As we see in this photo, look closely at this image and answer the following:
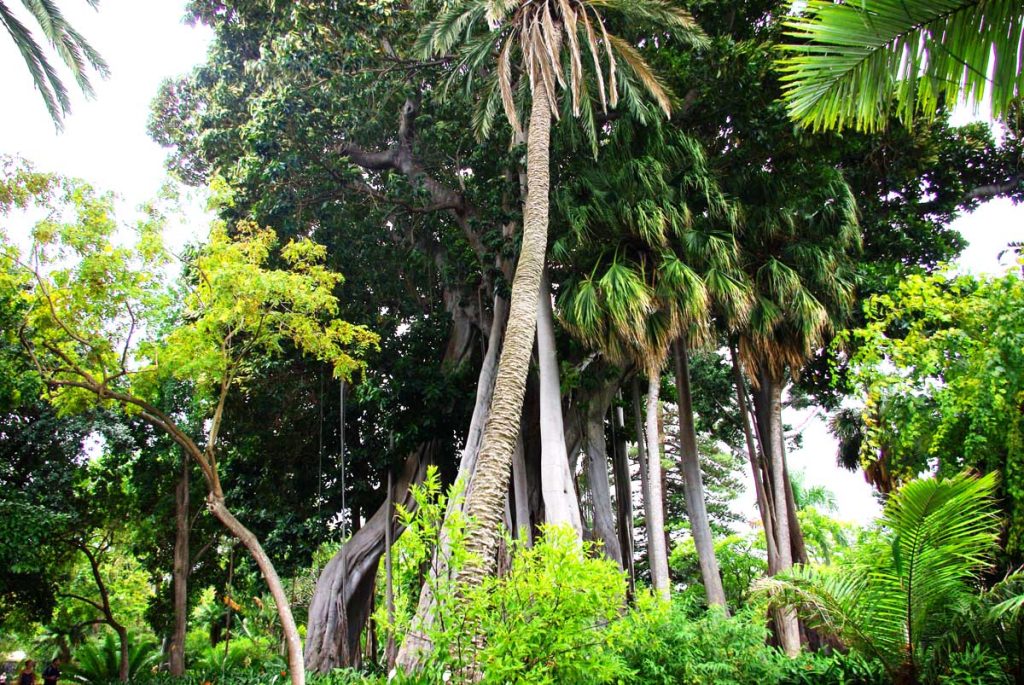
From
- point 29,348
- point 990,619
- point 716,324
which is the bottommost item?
point 990,619

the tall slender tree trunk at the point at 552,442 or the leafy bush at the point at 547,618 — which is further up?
the tall slender tree trunk at the point at 552,442

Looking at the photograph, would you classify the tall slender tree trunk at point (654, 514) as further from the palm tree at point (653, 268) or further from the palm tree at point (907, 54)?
the palm tree at point (907, 54)

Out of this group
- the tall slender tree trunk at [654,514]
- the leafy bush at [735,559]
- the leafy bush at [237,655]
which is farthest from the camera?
the leafy bush at [237,655]

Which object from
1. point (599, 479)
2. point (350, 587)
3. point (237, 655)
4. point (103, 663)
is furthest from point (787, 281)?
point (237, 655)

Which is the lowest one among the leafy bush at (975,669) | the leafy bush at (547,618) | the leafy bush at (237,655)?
the leafy bush at (237,655)

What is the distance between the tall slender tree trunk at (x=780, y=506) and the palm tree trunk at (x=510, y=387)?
17.8 feet

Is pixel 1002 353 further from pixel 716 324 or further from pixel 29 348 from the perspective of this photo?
pixel 29 348

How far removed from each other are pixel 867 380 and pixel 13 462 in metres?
14.5

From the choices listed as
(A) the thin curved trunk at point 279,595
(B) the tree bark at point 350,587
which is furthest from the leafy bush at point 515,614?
(B) the tree bark at point 350,587

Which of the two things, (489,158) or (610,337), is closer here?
(610,337)

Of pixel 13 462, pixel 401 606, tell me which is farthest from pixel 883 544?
pixel 13 462

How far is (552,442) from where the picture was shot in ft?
29.5

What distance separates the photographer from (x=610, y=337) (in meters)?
9.34

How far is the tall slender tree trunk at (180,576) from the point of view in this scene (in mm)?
13492
